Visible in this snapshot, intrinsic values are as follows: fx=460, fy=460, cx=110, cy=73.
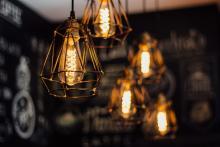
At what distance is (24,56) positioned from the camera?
4609 millimetres

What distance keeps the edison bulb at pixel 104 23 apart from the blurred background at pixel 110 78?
81.3 inches

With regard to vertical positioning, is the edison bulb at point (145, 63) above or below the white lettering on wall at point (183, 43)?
below

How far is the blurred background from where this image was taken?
14.2ft

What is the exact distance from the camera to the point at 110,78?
489cm

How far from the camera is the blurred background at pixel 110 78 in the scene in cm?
434

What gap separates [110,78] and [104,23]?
284 centimetres

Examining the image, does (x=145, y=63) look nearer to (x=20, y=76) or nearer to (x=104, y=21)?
(x=104, y=21)

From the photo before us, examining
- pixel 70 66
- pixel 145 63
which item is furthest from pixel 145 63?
pixel 70 66

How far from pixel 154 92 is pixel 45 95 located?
3.91 feet

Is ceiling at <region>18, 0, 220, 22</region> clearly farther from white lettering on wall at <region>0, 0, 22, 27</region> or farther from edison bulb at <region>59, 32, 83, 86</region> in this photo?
edison bulb at <region>59, 32, 83, 86</region>


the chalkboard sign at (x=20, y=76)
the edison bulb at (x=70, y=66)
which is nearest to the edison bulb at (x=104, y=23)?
the edison bulb at (x=70, y=66)

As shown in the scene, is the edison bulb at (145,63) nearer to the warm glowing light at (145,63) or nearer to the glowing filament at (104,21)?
the warm glowing light at (145,63)

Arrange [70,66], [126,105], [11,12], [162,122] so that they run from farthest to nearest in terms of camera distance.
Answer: [11,12] < [162,122] < [126,105] < [70,66]

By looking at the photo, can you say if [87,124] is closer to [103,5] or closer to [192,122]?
[192,122]
